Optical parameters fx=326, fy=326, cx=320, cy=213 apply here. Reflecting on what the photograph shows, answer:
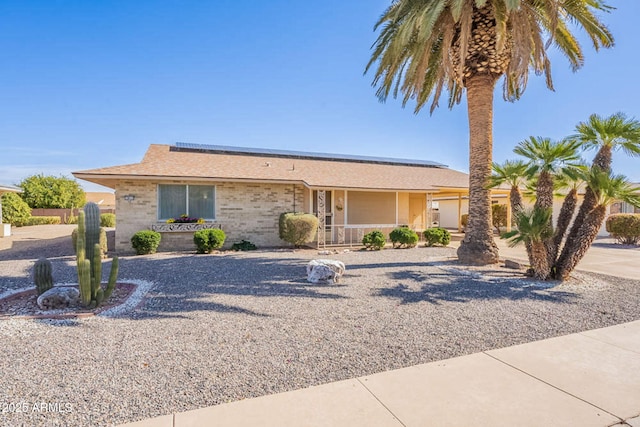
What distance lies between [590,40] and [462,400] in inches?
525

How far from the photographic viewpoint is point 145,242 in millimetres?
12047

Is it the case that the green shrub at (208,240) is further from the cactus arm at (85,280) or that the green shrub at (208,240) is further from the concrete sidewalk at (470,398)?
the concrete sidewalk at (470,398)

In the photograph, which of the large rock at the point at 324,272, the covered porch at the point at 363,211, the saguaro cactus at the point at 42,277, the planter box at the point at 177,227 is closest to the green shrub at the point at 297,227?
the covered porch at the point at 363,211

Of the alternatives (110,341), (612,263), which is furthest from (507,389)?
(612,263)

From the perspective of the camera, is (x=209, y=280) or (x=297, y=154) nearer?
(x=209, y=280)

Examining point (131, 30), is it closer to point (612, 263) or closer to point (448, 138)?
point (448, 138)

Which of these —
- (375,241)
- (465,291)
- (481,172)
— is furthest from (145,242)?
(481,172)

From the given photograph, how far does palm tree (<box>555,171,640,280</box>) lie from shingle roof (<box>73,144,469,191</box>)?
26.9 feet

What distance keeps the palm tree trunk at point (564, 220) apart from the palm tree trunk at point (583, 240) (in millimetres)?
277

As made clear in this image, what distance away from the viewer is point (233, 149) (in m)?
19.4

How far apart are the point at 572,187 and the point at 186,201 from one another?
531 inches

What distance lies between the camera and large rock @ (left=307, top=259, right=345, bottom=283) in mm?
8055

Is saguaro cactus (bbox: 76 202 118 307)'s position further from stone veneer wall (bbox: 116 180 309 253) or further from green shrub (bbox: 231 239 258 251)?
green shrub (bbox: 231 239 258 251)

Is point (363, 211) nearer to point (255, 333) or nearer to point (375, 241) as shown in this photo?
point (375, 241)
